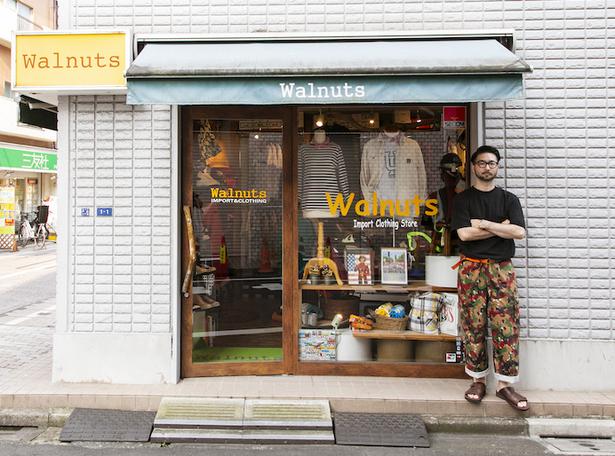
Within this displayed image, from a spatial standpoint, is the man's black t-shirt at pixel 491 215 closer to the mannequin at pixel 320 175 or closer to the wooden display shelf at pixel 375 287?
the wooden display shelf at pixel 375 287

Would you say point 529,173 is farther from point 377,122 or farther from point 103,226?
point 103,226

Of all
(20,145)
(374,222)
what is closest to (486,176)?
(374,222)

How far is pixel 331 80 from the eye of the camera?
4410 mm

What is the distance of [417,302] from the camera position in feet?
18.1

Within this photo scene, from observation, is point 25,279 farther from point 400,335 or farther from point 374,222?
point 400,335

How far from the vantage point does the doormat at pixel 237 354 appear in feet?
17.7

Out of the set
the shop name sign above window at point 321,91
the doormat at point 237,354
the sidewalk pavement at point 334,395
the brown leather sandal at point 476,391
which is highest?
the shop name sign above window at point 321,91

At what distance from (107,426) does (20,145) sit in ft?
70.5

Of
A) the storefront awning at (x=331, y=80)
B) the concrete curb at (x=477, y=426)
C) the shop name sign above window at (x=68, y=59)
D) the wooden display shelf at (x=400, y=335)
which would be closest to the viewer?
the storefront awning at (x=331, y=80)

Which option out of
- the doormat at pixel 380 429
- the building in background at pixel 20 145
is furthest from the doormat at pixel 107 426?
the building in background at pixel 20 145

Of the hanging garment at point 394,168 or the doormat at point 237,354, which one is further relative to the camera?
the hanging garment at point 394,168

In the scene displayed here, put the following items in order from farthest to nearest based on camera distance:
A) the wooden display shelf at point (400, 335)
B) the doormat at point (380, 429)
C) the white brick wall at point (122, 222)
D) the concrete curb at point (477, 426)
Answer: the wooden display shelf at point (400, 335) → the white brick wall at point (122, 222) → the concrete curb at point (477, 426) → the doormat at point (380, 429)

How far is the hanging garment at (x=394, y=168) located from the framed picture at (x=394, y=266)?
0.58 metres

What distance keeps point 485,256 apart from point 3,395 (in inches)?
176
